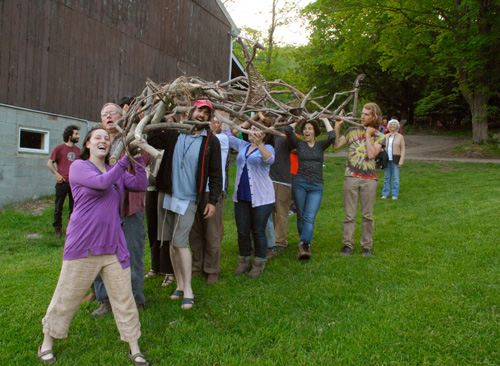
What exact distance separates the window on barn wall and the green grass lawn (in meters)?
4.67

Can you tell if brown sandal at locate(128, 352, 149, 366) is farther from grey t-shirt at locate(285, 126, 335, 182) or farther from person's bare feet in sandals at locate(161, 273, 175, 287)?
grey t-shirt at locate(285, 126, 335, 182)

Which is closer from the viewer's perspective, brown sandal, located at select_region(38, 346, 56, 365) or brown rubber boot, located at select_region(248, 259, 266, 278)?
brown sandal, located at select_region(38, 346, 56, 365)

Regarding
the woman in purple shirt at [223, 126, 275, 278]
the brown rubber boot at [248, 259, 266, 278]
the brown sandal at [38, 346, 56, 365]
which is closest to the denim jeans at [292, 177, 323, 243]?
the woman in purple shirt at [223, 126, 275, 278]

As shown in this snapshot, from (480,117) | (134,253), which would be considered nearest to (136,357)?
(134,253)

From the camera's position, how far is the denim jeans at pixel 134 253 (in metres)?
3.94

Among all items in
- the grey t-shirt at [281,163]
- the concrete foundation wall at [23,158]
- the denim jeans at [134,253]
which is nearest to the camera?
the denim jeans at [134,253]

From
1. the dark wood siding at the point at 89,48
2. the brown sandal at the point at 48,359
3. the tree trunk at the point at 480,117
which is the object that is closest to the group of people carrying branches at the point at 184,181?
the brown sandal at the point at 48,359

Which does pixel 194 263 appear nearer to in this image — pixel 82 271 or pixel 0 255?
pixel 82 271

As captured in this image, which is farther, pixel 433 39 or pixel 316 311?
pixel 433 39

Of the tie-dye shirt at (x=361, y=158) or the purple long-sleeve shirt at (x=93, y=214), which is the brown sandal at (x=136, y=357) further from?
the tie-dye shirt at (x=361, y=158)

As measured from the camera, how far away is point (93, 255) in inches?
121

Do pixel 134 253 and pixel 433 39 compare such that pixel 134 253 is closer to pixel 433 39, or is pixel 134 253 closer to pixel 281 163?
pixel 281 163

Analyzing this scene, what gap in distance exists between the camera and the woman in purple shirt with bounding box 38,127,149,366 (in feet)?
10.0

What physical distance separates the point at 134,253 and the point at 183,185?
83 centimetres
